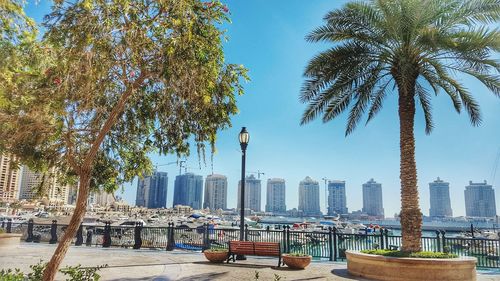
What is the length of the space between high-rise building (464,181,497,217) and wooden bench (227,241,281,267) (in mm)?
213273

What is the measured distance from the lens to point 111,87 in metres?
7.97

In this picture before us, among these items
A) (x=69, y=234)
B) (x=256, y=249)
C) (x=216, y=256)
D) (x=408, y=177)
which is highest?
(x=408, y=177)

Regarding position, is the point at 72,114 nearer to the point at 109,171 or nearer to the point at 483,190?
the point at 109,171

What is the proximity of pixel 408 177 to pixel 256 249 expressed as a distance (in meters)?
5.83

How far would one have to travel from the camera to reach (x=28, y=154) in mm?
7371

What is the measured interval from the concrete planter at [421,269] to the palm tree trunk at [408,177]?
1203mm

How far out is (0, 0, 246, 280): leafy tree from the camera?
6012 mm

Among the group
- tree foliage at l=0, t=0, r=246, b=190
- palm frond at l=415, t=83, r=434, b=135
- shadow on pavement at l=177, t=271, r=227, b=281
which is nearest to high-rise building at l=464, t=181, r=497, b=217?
palm frond at l=415, t=83, r=434, b=135

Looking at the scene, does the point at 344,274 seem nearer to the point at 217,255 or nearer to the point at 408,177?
the point at 408,177

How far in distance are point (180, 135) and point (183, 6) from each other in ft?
9.53

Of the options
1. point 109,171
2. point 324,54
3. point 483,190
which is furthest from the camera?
point 483,190

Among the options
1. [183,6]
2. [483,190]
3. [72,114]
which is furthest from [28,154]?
[483,190]

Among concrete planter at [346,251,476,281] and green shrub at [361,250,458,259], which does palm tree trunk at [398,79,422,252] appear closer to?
green shrub at [361,250,458,259]

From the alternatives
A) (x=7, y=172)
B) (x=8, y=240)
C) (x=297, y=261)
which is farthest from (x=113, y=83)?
(x=8, y=240)
